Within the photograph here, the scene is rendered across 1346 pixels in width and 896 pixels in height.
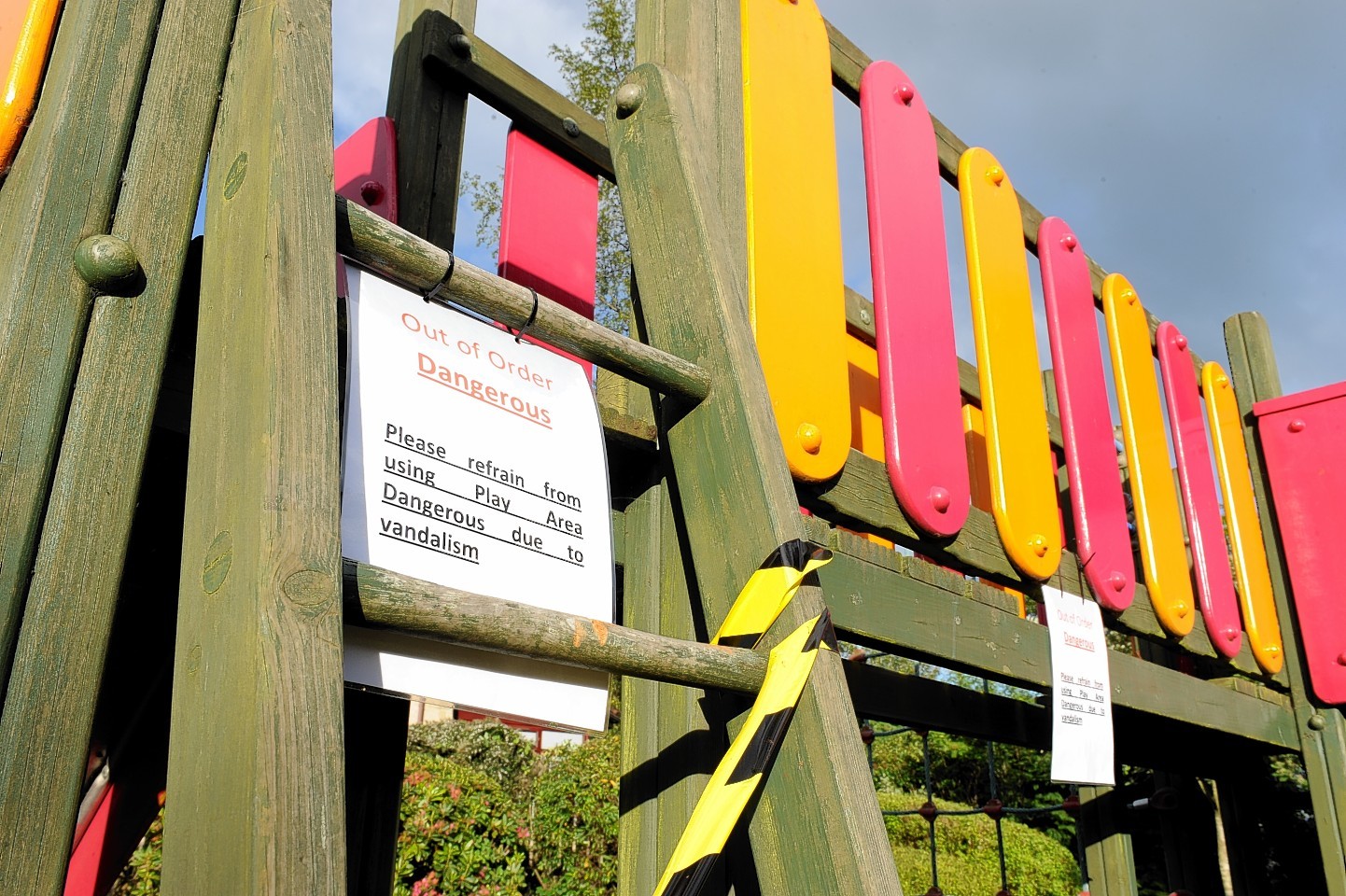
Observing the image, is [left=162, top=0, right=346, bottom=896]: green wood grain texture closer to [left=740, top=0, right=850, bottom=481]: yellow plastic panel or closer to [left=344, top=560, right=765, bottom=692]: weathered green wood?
[left=344, top=560, right=765, bottom=692]: weathered green wood

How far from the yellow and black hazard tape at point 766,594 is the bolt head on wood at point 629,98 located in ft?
2.58

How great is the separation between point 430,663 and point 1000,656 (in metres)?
1.54

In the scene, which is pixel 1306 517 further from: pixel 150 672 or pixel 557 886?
pixel 557 886

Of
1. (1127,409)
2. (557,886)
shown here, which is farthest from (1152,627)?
(557,886)

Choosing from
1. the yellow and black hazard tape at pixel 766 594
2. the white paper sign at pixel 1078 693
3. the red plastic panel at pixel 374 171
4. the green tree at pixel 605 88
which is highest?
the green tree at pixel 605 88

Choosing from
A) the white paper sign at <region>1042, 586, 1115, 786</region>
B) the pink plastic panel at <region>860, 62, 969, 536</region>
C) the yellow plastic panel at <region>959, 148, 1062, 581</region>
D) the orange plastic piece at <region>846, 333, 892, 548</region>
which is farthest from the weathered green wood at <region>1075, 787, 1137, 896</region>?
the pink plastic panel at <region>860, 62, 969, 536</region>

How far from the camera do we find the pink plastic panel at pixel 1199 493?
10.2ft

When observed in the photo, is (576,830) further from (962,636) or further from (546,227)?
(546,227)

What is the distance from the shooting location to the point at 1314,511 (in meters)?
3.52


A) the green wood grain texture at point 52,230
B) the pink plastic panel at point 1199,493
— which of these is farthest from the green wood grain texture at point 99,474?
the pink plastic panel at point 1199,493

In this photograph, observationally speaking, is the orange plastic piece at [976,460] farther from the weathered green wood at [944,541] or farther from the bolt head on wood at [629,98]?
the bolt head on wood at [629,98]

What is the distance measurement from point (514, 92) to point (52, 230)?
4.43 ft

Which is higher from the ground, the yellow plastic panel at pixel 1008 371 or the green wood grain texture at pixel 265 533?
the yellow plastic panel at pixel 1008 371

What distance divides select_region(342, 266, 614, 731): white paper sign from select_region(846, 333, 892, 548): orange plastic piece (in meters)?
1.90
